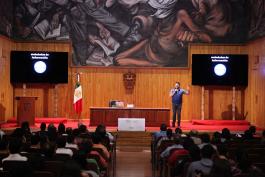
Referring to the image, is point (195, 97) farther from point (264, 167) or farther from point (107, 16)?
point (264, 167)

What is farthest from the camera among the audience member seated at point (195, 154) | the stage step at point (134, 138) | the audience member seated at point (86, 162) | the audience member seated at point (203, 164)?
the stage step at point (134, 138)

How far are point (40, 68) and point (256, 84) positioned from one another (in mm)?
9217

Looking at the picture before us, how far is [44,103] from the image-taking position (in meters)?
21.5

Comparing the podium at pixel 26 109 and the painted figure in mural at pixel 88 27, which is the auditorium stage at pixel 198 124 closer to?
the podium at pixel 26 109

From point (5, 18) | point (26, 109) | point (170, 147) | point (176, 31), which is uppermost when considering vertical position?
point (5, 18)

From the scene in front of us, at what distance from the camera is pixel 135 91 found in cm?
2167

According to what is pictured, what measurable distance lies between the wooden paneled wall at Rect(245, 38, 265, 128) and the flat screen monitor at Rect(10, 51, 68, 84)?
315 inches

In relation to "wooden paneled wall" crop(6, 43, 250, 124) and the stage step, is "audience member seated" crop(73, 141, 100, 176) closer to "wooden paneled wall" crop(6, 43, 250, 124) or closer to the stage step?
the stage step

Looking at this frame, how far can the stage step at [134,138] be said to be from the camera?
56.5 feet

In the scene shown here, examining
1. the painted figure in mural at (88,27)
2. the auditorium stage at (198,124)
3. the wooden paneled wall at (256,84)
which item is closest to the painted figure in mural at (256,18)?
the wooden paneled wall at (256,84)

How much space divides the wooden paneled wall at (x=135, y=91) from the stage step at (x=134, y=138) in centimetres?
434

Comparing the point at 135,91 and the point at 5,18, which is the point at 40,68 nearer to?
the point at 5,18

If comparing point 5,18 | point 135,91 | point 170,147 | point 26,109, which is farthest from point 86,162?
point 135,91

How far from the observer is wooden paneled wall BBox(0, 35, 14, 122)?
778 inches
